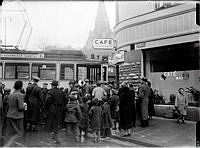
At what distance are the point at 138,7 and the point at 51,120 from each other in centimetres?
929

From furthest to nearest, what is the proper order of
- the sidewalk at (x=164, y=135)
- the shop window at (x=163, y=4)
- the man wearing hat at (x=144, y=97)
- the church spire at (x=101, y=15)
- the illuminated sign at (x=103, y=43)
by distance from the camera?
the shop window at (x=163, y=4) → the church spire at (x=101, y=15) → the illuminated sign at (x=103, y=43) → the man wearing hat at (x=144, y=97) → the sidewalk at (x=164, y=135)

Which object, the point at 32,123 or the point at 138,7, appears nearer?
the point at 32,123

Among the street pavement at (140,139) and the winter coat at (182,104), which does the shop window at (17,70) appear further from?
the winter coat at (182,104)

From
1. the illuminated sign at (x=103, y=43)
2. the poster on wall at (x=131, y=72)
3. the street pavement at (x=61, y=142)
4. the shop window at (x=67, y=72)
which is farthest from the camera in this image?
the poster on wall at (x=131, y=72)

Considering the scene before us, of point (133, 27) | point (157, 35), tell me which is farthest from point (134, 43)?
point (157, 35)

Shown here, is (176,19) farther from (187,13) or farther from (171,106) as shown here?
(171,106)

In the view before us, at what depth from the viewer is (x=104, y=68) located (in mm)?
15891

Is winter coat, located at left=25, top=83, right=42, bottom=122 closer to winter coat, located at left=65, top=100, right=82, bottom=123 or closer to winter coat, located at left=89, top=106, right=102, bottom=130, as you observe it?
winter coat, located at left=65, top=100, right=82, bottom=123

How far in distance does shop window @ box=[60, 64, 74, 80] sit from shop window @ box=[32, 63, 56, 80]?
42cm

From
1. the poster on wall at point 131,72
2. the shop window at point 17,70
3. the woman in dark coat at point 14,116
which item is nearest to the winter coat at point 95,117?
the woman in dark coat at point 14,116

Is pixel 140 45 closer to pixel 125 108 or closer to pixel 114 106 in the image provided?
pixel 114 106

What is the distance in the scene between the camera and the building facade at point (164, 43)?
12320mm

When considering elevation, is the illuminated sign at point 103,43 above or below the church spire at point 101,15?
below

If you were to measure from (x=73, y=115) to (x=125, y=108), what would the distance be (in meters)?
1.93
